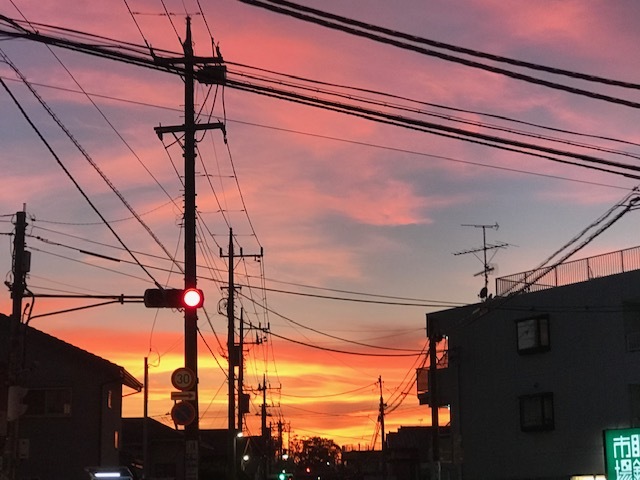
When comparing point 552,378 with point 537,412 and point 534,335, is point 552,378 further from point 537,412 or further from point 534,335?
point 534,335

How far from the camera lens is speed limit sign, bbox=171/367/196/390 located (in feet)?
63.1

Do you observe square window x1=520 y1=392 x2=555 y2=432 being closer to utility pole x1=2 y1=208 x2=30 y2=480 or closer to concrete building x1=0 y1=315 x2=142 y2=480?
concrete building x1=0 y1=315 x2=142 y2=480

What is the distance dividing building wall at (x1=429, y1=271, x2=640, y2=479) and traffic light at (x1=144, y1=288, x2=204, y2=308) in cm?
2351

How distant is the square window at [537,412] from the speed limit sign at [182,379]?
29429mm

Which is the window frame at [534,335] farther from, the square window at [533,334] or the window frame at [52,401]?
the window frame at [52,401]

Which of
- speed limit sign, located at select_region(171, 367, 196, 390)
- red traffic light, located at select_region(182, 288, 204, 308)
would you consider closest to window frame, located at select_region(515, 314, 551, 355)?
speed limit sign, located at select_region(171, 367, 196, 390)

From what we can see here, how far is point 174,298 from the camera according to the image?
759 inches

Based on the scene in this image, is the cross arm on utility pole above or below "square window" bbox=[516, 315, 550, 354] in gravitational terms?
above

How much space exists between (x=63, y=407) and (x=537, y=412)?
897 inches

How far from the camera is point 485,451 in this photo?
48656 millimetres

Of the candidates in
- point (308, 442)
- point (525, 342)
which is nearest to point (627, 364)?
point (525, 342)

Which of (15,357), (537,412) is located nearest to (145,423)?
(537,412)

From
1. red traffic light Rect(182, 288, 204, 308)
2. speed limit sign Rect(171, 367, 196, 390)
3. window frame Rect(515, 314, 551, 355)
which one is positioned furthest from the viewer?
window frame Rect(515, 314, 551, 355)

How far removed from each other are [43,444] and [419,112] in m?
31.1
